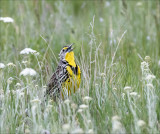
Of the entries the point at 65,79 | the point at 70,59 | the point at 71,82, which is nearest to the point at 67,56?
the point at 70,59

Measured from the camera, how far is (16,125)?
3328 millimetres

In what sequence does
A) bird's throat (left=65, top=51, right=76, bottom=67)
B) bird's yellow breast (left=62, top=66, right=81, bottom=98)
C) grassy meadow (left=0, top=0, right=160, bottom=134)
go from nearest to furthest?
1. grassy meadow (left=0, top=0, right=160, bottom=134)
2. bird's yellow breast (left=62, top=66, right=81, bottom=98)
3. bird's throat (left=65, top=51, right=76, bottom=67)

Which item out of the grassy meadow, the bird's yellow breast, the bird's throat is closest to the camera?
the grassy meadow

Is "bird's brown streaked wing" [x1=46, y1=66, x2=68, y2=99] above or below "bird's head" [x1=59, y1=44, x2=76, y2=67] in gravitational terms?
below

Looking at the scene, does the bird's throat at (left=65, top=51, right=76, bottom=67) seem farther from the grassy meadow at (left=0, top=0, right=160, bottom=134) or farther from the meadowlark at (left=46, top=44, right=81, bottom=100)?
the grassy meadow at (left=0, top=0, right=160, bottom=134)

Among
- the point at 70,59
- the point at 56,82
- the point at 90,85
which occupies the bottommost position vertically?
the point at 90,85

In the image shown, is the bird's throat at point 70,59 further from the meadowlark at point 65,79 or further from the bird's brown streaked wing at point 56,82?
the bird's brown streaked wing at point 56,82

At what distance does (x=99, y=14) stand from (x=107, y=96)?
187 inches

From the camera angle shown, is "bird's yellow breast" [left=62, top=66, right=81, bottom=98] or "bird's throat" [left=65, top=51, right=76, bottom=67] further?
"bird's throat" [left=65, top=51, right=76, bottom=67]

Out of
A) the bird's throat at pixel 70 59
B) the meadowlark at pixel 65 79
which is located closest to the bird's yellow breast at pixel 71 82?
the meadowlark at pixel 65 79

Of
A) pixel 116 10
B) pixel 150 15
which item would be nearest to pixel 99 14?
pixel 116 10

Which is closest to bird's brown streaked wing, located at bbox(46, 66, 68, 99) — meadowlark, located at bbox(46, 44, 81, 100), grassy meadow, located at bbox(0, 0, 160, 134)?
meadowlark, located at bbox(46, 44, 81, 100)

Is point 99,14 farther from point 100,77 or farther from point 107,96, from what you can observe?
point 107,96

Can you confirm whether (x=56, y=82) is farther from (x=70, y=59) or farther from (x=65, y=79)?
(x=70, y=59)
